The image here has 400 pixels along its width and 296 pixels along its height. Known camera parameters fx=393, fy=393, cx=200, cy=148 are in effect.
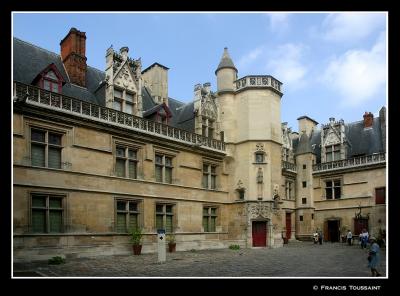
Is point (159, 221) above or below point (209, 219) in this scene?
above

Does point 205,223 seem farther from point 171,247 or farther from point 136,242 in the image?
point 136,242

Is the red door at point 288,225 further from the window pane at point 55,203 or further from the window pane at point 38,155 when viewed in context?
the window pane at point 38,155

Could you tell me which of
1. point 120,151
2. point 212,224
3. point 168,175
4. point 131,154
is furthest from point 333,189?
point 120,151

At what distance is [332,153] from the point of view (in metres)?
31.5

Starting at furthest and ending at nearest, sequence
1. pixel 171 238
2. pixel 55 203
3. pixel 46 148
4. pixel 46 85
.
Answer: pixel 171 238
pixel 46 85
pixel 55 203
pixel 46 148

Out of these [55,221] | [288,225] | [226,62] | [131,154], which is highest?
[226,62]

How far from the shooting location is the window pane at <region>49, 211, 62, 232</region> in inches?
607

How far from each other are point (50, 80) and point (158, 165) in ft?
21.8

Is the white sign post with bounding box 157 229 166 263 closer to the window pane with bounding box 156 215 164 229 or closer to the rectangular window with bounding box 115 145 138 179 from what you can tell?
the rectangular window with bounding box 115 145 138 179

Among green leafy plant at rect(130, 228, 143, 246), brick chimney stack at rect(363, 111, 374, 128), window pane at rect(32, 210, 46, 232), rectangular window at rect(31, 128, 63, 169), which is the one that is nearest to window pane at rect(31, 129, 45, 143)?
rectangular window at rect(31, 128, 63, 169)

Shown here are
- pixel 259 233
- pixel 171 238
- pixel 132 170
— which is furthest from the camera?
pixel 259 233

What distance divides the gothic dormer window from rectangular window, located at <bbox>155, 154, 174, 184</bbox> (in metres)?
5.99

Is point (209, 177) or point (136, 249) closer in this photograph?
point (136, 249)
